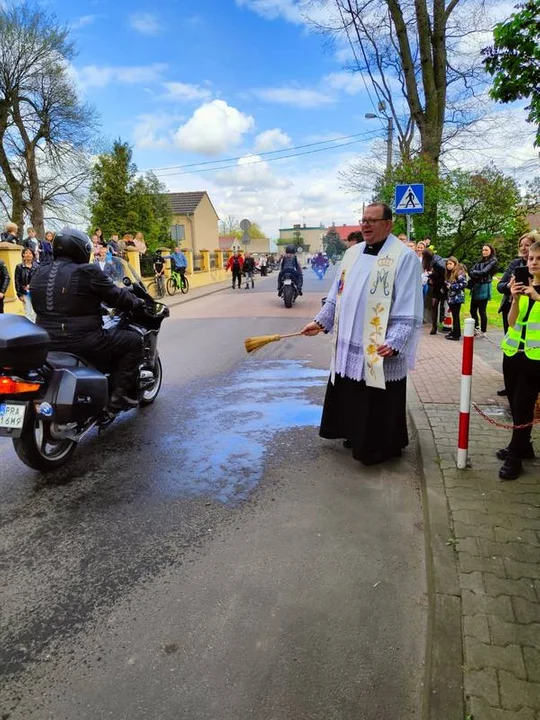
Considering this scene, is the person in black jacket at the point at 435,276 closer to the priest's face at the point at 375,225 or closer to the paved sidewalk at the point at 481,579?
the paved sidewalk at the point at 481,579

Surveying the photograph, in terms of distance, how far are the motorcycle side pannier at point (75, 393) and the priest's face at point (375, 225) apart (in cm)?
237

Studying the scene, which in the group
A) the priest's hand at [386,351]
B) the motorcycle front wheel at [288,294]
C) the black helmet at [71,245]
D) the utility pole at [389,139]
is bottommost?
the motorcycle front wheel at [288,294]

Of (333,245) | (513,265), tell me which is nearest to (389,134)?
(513,265)

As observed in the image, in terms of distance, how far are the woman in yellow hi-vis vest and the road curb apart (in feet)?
1.93

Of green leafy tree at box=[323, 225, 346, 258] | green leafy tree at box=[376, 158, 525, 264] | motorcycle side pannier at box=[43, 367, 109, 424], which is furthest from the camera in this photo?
green leafy tree at box=[323, 225, 346, 258]

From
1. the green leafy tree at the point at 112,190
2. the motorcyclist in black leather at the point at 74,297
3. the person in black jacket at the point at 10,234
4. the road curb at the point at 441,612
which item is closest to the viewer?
the road curb at the point at 441,612

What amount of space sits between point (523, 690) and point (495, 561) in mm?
888

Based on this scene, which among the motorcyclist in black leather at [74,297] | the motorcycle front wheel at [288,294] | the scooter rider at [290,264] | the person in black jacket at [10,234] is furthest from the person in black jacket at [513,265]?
the person in black jacket at [10,234]

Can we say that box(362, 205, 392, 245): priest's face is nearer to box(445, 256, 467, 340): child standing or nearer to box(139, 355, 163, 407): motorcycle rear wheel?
box(139, 355, 163, 407): motorcycle rear wheel

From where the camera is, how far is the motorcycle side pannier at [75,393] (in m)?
3.79

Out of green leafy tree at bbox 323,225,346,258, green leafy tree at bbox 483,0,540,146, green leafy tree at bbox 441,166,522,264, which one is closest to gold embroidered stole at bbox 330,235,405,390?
green leafy tree at bbox 483,0,540,146

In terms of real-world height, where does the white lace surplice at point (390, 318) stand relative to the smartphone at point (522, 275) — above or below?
below

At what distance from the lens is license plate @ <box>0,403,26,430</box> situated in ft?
11.8

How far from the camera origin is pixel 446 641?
2338mm
